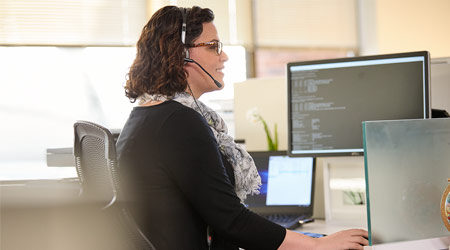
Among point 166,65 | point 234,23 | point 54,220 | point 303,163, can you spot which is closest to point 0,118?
point 234,23

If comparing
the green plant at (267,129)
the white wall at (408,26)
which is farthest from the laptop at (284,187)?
the white wall at (408,26)

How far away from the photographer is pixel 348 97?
1.82 metres

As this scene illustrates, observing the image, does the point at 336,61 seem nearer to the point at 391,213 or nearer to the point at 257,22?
the point at 391,213

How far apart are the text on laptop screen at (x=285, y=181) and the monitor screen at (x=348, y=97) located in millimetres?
94

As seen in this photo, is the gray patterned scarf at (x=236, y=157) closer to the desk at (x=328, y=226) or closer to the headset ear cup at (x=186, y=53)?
the headset ear cup at (x=186, y=53)

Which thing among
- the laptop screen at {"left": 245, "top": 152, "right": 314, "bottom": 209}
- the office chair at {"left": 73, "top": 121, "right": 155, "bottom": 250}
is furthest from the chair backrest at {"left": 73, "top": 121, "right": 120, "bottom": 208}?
the laptop screen at {"left": 245, "top": 152, "right": 314, "bottom": 209}

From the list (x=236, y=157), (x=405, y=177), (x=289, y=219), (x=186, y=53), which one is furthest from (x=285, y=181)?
(x=405, y=177)

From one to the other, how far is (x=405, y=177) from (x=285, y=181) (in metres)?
0.93

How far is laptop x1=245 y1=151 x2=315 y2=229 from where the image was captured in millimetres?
1914

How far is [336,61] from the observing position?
1.84 m

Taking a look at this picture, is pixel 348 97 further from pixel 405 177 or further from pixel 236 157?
pixel 405 177

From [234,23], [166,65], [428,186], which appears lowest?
[428,186]

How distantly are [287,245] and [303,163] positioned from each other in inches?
A: 32.3

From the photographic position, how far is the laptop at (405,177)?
1.02 meters
